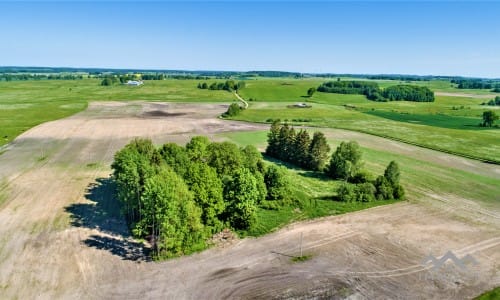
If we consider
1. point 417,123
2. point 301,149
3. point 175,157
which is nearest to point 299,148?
point 301,149

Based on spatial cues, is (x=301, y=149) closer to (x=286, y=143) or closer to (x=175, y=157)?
(x=286, y=143)

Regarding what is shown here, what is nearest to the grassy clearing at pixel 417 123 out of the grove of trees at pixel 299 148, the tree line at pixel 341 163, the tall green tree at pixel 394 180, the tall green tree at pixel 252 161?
the tall green tree at pixel 394 180

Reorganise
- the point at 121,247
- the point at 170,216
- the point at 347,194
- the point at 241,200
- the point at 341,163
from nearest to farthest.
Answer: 1. the point at 170,216
2. the point at 121,247
3. the point at 241,200
4. the point at 347,194
5. the point at 341,163

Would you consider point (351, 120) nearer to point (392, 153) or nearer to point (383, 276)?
point (392, 153)

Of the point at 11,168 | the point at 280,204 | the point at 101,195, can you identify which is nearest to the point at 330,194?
the point at 280,204

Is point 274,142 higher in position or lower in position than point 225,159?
lower

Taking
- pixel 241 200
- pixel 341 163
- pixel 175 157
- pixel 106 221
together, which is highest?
pixel 175 157

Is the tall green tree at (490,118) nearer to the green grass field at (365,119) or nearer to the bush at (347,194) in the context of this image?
the green grass field at (365,119)
